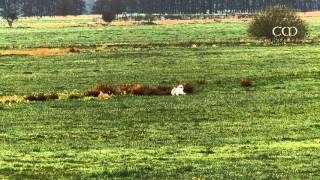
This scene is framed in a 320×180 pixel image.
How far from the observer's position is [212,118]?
95.6 feet

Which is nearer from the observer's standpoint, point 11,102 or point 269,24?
point 11,102

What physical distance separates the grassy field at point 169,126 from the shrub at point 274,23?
37.6 metres

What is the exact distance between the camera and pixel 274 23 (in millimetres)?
92438

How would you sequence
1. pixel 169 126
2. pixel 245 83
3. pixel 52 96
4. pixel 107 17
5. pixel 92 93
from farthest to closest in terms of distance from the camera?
1. pixel 107 17
2. pixel 245 83
3. pixel 92 93
4. pixel 52 96
5. pixel 169 126

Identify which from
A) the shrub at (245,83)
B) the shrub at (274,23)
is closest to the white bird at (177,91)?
the shrub at (245,83)

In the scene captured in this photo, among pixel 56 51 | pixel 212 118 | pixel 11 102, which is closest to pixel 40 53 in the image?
pixel 56 51

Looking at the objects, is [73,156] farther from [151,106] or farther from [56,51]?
[56,51]

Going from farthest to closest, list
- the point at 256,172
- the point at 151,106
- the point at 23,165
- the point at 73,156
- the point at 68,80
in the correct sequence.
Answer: the point at 68,80
the point at 151,106
the point at 73,156
the point at 23,165
the point at 256,172

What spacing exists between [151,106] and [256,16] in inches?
2534

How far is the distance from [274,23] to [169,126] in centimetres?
6760

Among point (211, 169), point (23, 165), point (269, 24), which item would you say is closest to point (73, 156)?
point (23, 165)

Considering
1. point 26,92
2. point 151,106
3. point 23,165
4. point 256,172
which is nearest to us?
point 256,172

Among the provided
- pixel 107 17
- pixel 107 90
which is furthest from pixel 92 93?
pixel 107 17

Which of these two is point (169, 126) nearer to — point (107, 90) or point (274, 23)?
point (107, 90)
